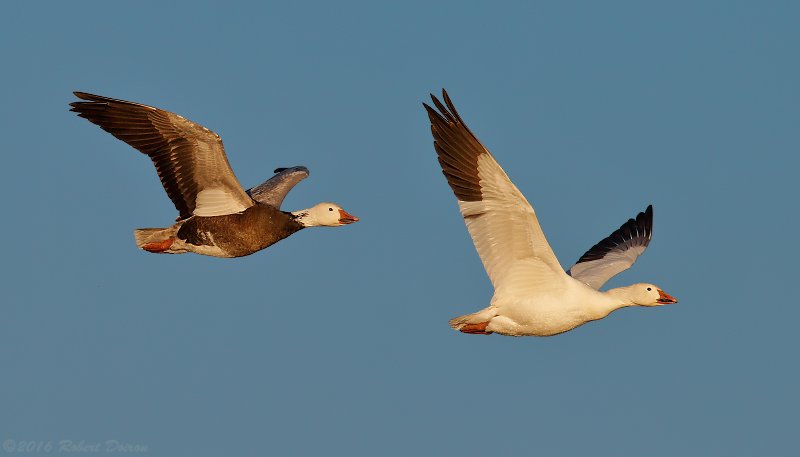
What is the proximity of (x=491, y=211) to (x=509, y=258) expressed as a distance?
0.83 metres

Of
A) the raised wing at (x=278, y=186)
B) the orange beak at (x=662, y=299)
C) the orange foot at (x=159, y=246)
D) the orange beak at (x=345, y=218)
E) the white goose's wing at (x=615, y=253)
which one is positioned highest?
the raised wing at (x=278, y=186)

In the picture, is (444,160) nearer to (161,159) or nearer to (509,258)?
(509,258)

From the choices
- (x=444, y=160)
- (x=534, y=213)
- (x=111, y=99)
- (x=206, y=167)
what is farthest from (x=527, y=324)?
(x=111, y=99)

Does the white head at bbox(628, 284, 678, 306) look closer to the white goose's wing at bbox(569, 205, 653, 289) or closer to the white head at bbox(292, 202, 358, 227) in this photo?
the white goose's wing at bbox(569, 205, 653, 289)

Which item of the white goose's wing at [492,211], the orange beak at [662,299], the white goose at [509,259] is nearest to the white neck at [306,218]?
the white goose at [509,259]

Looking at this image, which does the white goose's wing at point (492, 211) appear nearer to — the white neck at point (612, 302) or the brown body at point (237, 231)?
the white neck at point (612, 302)

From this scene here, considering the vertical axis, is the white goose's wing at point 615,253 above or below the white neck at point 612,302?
above

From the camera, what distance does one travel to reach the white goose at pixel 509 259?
11.1 metres

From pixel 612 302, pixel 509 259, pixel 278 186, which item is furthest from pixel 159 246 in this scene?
pixel 612 302

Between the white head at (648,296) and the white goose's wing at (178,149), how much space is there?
587 centimetres

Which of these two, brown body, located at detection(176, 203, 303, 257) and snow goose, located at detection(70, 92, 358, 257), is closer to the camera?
snow goose, located at detection(70, 92, 358, 257)

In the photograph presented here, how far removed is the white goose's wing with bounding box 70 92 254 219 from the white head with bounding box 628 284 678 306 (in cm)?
587

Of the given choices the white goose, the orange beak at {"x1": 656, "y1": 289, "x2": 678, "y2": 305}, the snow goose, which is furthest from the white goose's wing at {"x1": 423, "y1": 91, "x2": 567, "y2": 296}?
the snow goose

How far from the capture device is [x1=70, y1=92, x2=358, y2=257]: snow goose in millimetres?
13109
